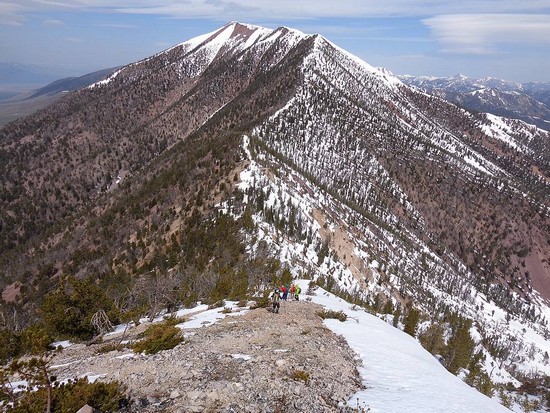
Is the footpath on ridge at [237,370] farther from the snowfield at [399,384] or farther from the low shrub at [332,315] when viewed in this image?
the low shrub at [332,315]

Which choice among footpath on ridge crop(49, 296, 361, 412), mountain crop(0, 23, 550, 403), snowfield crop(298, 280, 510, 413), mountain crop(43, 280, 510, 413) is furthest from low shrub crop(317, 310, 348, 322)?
mountain crop(0, 23, 550, 403)

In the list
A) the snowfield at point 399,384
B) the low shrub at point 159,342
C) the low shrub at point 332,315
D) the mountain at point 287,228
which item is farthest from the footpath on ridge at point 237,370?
the mountain at point 287,228

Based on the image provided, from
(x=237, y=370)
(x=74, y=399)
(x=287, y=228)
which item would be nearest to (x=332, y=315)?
(x=237, y=370)

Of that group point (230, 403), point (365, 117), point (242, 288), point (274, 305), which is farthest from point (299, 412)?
point (365, 117)

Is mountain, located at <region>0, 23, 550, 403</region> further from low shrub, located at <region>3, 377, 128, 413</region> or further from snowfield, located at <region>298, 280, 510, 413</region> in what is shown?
snowfield, located at <region>298, 280, 510, 413</region>

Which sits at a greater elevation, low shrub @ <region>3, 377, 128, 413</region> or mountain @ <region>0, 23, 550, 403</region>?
low shrub @ <region>3, 377, 128, 413</region>

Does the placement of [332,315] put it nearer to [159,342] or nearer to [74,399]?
[159,342]
